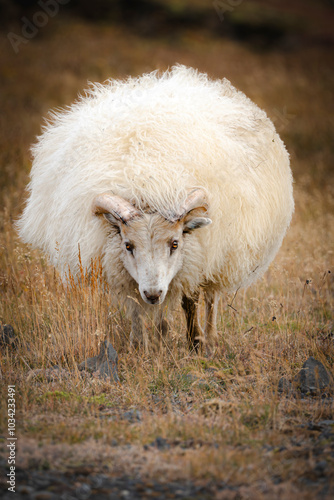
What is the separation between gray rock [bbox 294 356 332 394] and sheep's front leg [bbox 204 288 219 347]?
4.66ft

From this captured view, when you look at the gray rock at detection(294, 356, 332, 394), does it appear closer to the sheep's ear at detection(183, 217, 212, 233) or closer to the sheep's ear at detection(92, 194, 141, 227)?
the sheep's ear at detection(183, 217, 212, 233)

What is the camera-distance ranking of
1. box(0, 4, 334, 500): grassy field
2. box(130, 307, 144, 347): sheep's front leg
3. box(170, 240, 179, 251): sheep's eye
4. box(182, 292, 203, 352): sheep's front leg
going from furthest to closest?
box(182, 292, 203, 352): sheep's front leg < box(130, 307, 144, 347): sheep's front leg < box(170, 240, 179, 251): sheep's eye < box(0, 4, 334, 500): grassy field

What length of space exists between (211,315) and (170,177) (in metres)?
1.74

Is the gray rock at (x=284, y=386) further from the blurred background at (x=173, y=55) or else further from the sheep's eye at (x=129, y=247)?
the blurred background at (x=173, y=55)

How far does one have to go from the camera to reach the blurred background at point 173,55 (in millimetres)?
15242

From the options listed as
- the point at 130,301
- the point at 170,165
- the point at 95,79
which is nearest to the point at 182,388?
the point at 130,301

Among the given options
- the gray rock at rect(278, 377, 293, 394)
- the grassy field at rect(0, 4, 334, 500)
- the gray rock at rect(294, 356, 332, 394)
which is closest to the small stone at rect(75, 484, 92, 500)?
the grassy field at rect(0, 4, 334, 500)

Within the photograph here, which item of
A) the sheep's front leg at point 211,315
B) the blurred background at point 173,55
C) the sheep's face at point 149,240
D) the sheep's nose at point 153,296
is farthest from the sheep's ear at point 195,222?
the blurred background at point 173,55

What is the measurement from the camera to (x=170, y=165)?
511 cm

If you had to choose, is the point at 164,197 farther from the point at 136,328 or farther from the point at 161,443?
the point at 161,443

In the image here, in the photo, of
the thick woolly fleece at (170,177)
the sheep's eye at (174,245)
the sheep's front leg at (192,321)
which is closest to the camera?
the sheep's eye at (174,245)

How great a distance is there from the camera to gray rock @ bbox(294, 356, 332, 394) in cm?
459

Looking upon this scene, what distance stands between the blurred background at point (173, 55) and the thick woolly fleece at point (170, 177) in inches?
169

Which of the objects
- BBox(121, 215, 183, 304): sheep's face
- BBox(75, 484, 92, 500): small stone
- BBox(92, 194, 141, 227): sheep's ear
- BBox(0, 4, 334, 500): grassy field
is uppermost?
BBox(92, 194, 141, 227): sheep's ear
